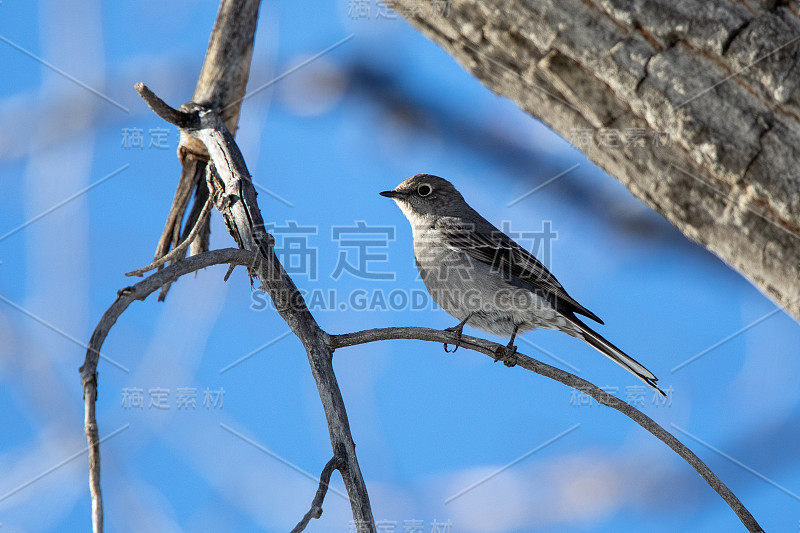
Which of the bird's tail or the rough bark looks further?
the bird's tail

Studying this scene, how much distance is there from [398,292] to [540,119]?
194cm

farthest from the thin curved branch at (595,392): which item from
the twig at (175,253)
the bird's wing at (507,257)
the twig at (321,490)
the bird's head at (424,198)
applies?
the bird's head at (424,198)

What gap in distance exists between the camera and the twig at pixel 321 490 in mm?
1961

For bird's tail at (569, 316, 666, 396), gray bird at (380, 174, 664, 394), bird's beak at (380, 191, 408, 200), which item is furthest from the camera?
bird's beak at (380, 191, 408, 200)

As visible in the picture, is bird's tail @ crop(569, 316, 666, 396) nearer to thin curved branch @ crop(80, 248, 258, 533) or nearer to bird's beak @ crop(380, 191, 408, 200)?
bird's beak @ crop(380, 191, 408, 200)

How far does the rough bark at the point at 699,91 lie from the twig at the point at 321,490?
1.65 m

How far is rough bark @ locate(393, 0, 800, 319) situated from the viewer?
2453mm

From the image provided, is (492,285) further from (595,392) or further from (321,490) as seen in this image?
(321,490)

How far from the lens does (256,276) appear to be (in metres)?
2.82

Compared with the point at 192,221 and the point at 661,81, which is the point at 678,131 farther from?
A: the point at 192,221

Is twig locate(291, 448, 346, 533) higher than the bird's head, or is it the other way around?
the bird's head

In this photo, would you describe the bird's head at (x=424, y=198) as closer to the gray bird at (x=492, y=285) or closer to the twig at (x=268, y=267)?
the gray bird at (x=492, y=285)

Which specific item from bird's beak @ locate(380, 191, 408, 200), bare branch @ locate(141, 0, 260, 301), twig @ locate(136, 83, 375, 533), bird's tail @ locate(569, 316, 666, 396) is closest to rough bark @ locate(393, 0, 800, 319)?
twig @ locate(136, 83, 375, 533)

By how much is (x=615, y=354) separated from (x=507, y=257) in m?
1.06
